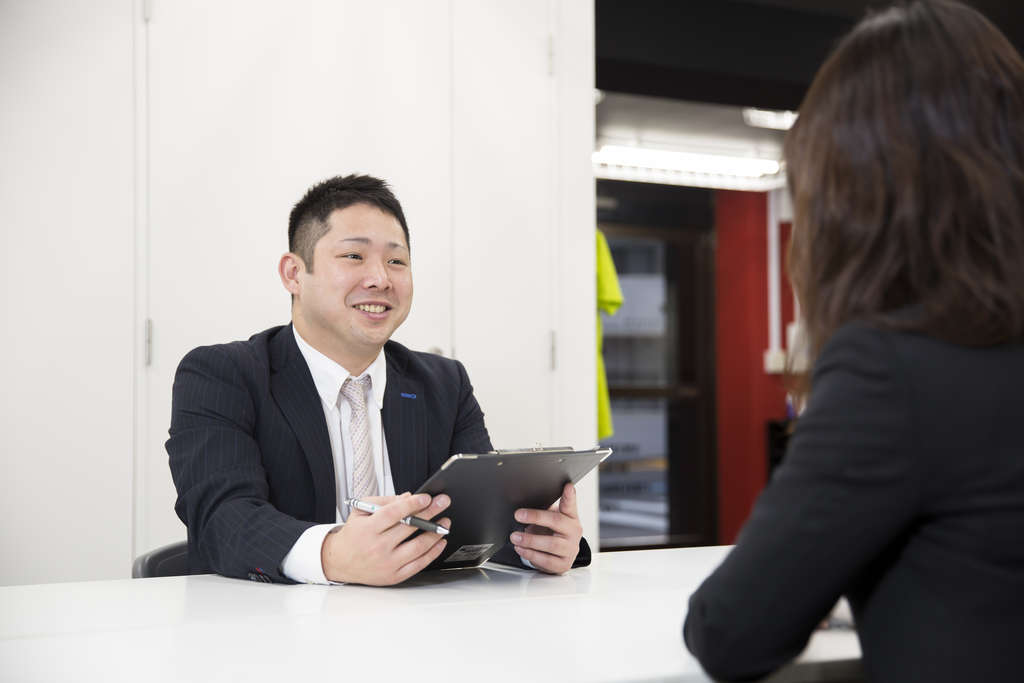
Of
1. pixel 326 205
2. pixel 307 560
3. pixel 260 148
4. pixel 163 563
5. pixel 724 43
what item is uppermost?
pixel 724 43

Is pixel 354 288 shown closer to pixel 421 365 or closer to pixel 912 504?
pixel 421 365

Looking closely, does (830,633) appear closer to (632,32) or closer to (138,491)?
(138,491)

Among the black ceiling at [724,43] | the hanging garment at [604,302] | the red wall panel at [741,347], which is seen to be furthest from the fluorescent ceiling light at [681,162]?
the hanging garment at [604,302]

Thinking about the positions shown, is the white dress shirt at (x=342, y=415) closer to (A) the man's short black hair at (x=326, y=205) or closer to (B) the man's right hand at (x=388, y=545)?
(A) the man's short black hair at (x=326, y=205)

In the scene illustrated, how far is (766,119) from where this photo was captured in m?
5.92

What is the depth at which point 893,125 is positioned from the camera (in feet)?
2.87

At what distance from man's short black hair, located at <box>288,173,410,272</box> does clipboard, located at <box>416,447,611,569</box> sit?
0.90 meters

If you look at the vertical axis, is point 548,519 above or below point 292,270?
below

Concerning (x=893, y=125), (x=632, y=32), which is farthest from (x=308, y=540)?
(x=632, y=32)

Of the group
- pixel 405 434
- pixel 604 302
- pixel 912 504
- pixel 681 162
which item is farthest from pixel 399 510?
pixel 681 162

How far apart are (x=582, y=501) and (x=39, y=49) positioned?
219 cm

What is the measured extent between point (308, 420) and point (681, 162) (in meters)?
5.00

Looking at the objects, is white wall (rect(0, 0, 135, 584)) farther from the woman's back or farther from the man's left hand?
the woman's back

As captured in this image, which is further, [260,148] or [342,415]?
[260,148]
